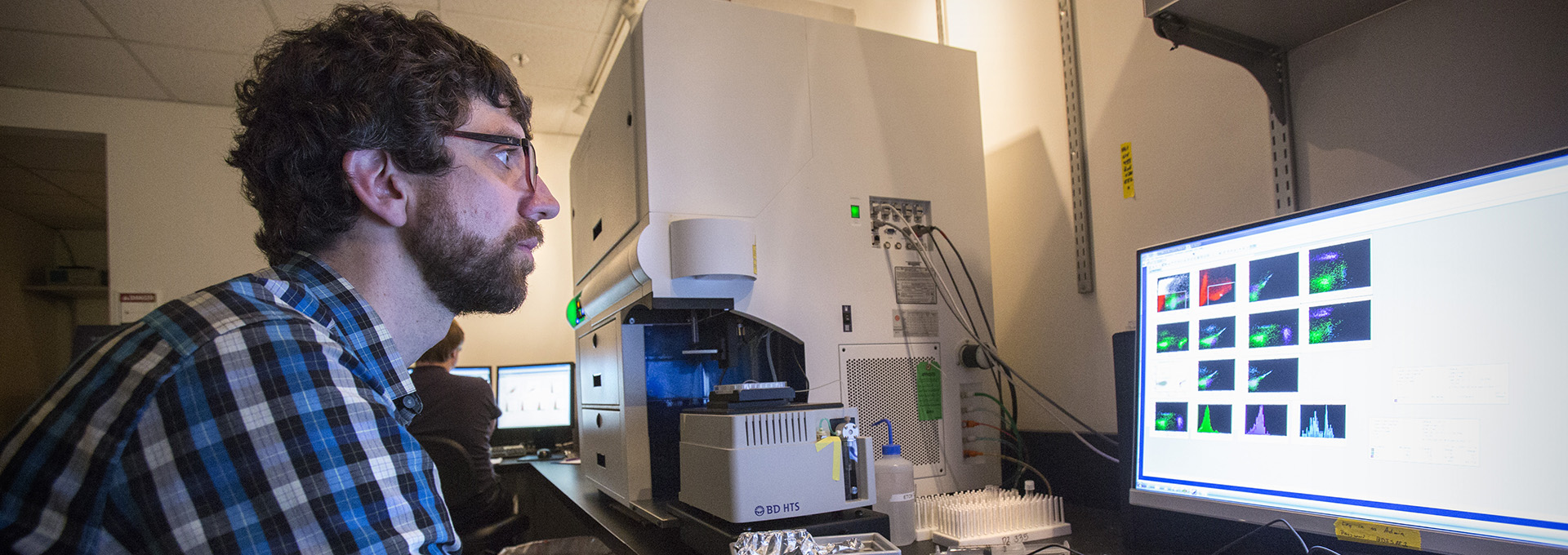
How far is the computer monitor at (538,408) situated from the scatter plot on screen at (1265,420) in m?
3.50

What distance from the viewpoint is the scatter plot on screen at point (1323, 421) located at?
2.61ft

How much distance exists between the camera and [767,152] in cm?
150

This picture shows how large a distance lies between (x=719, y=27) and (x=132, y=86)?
396cm

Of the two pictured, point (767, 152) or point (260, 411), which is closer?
point (260, 411)

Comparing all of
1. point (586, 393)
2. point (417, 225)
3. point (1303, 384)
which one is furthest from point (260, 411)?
point (586, 393)

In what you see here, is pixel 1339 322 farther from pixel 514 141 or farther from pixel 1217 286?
pixel 514 141

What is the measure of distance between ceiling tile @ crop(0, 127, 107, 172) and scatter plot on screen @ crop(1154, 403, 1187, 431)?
5.03m

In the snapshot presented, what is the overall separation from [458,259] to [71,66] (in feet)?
13.7

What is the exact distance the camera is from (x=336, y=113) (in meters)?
0.85

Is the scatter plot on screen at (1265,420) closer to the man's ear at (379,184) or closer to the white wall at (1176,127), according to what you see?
the white wall at (1176,127)

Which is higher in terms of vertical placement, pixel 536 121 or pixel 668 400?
pixel 536 121

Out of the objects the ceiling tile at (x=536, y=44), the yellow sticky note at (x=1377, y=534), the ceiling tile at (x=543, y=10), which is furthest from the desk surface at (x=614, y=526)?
the ceiling tile at (x=536, y=44)

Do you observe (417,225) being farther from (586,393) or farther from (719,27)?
(586,393)

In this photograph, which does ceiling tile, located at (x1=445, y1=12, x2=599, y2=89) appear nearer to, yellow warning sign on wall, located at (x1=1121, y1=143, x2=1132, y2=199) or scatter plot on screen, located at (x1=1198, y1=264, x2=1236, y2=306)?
yellow warning sign on wall, located at (x1=1121, y1=143, x2=1132, y2=199)
